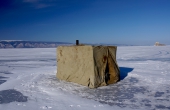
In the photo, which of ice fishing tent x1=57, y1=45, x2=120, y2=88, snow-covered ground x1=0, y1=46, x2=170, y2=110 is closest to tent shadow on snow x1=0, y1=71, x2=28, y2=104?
snow-covered ground x1=0, y1=46, x2=170, y2=110

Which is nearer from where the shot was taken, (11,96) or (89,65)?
(11,96)

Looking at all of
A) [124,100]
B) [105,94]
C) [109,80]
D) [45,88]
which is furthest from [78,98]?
[109,80]

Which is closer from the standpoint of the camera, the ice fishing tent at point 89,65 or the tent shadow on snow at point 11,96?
the tent shadow on snow at point 11,96

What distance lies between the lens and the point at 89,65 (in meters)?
6.04

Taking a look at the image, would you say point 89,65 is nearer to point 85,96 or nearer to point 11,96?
point 85,96

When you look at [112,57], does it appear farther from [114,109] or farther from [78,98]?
[114,109]

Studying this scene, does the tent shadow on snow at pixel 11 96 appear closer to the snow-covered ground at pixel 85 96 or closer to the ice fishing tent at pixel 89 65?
the snow-covered ground at pixel 85 96

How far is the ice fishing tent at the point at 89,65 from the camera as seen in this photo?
5.98m

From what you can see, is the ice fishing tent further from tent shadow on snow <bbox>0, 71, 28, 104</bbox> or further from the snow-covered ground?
tent shadow on snow <bbox>0, 71, 28, 104</bbox>

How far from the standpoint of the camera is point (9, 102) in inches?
182

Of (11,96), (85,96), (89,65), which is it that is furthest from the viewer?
(89,65)

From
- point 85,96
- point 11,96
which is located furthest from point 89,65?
point 11,96

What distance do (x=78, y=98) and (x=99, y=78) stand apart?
149cm

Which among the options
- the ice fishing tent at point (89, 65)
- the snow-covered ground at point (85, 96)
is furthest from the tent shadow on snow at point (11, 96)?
the ice fishing tent at point (89, 65)
